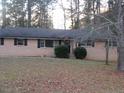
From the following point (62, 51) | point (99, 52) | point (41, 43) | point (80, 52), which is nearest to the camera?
point (80, 52)

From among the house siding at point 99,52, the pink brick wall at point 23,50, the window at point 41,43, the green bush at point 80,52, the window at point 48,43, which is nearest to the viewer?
the green bush at point 80,52

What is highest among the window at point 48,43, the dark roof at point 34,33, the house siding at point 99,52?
the dark roof at point 34,33

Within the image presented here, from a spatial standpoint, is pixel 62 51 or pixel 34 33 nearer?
pixel 62 51

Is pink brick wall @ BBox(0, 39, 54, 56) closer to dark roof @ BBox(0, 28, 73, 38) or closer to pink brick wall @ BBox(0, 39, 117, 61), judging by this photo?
pink brick wall @ BBox(0, 39, 117, 61)

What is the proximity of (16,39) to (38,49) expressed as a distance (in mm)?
→ 2961

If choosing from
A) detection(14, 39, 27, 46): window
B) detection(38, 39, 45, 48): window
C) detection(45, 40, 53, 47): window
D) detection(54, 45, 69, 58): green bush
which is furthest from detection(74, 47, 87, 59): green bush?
detection(14, 39, 27, 46): window

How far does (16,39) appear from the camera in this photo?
37.8 meters

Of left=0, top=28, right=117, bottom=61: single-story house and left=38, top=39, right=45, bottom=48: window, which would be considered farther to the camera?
left=38, top=39, right=45, bottom=48: window

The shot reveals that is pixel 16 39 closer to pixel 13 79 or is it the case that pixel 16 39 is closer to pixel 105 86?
pixel 13 79

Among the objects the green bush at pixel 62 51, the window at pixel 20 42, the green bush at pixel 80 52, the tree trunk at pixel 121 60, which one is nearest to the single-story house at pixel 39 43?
the window at pixel 20 42

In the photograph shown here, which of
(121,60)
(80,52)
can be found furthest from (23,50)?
(121,60)

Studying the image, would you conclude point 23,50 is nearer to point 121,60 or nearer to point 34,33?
point 34,33

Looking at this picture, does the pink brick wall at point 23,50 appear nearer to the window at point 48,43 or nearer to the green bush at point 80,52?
the window at point 48,43

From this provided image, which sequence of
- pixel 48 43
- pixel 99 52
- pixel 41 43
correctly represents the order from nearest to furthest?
1. pixel 99 52
2. pixel 41 43
3. pixel 48 43
